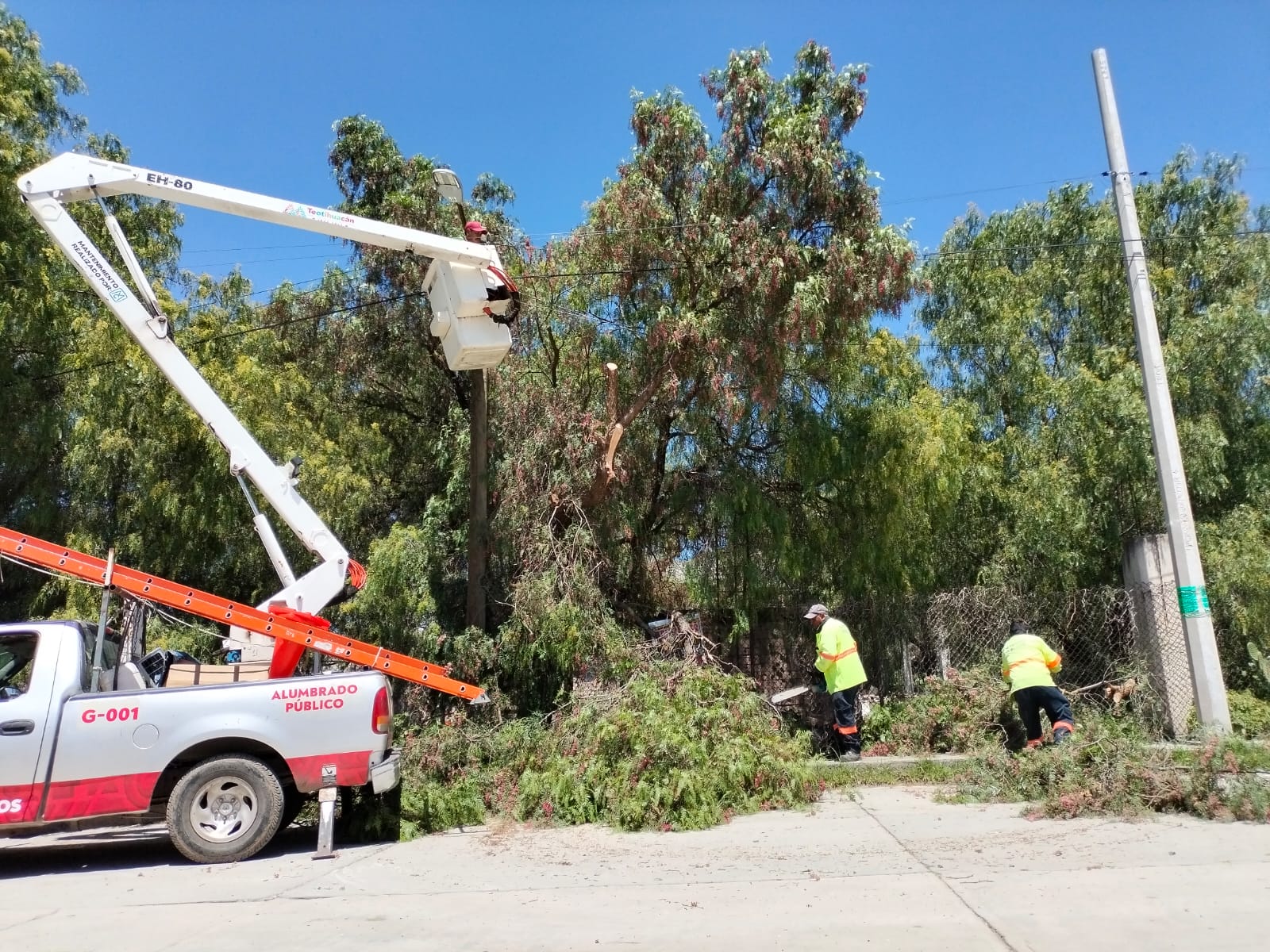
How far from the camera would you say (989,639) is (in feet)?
35.6

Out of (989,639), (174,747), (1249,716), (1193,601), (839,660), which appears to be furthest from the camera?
Answer: (989,639)

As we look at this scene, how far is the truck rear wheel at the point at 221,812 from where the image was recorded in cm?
673

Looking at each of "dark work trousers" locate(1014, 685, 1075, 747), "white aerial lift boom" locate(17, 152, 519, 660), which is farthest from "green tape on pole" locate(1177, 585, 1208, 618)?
"white aerial lift boom" locate(17, 152, 519, 660)

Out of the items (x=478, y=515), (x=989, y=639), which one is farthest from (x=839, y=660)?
(x=478, y=515)

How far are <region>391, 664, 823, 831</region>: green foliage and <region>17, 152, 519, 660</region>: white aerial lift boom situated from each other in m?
2.05

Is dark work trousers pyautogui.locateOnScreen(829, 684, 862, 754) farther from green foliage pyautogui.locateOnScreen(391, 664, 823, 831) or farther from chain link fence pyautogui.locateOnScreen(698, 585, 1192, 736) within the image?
chain link fence pyautogui.locateOnScreen(698, 585, 1192, 736)

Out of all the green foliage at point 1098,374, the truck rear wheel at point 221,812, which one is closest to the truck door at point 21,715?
the truck rear wheel at point 221,812

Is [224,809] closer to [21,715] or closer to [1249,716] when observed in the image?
[21,715]

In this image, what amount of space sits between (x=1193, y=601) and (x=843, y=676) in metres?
3.53

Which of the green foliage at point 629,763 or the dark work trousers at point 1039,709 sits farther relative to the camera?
the dark work trousers at point 1039,709

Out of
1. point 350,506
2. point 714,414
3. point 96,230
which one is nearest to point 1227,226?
point 714,414

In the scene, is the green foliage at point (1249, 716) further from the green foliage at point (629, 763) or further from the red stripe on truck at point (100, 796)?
the red stripe on truck at point (100, 796)

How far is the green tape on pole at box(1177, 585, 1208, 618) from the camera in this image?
8.93 meters

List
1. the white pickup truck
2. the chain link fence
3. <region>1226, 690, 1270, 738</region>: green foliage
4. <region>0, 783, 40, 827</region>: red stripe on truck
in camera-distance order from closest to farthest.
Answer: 1. <region>0, 783, 40, 827</region>: red stripe on truck
2. the white pickup truck
3. <region>1226, 690, 1270, 738</region>: green foliage
4. the chain link fence
